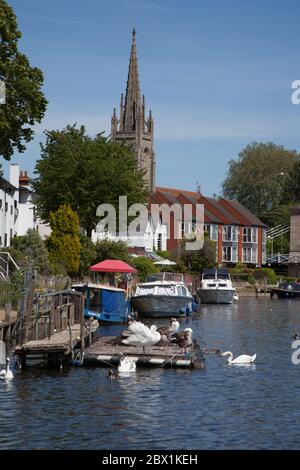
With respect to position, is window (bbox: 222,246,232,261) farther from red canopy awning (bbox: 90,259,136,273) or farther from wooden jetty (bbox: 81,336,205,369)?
wooden jetty (bbox: 81,336,205,369)

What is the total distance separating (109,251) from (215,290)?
16590mm

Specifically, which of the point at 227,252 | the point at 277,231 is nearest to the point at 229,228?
the point at 227,252

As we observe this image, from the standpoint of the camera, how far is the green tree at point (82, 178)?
283 ft

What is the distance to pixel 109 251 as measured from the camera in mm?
80625

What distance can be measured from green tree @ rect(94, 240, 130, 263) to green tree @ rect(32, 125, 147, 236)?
5802 mm

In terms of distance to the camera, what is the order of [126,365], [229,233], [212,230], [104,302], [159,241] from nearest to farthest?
[126,365] < [104,302] < [159,241] < [212,230] < [229,233]

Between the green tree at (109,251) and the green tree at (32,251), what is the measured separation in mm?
5638

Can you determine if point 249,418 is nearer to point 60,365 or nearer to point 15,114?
point 60,365

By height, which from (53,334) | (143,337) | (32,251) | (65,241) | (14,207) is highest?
(14,207)

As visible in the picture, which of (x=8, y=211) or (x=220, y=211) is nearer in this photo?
(x=8, y=211)

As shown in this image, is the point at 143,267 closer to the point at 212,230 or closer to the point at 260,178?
the point at 212,230

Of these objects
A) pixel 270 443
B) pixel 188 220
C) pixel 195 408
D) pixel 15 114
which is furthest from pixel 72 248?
pixel 188 220

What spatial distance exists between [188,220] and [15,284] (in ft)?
282

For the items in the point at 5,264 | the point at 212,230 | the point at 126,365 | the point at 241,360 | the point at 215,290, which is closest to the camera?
the point at 126,365
